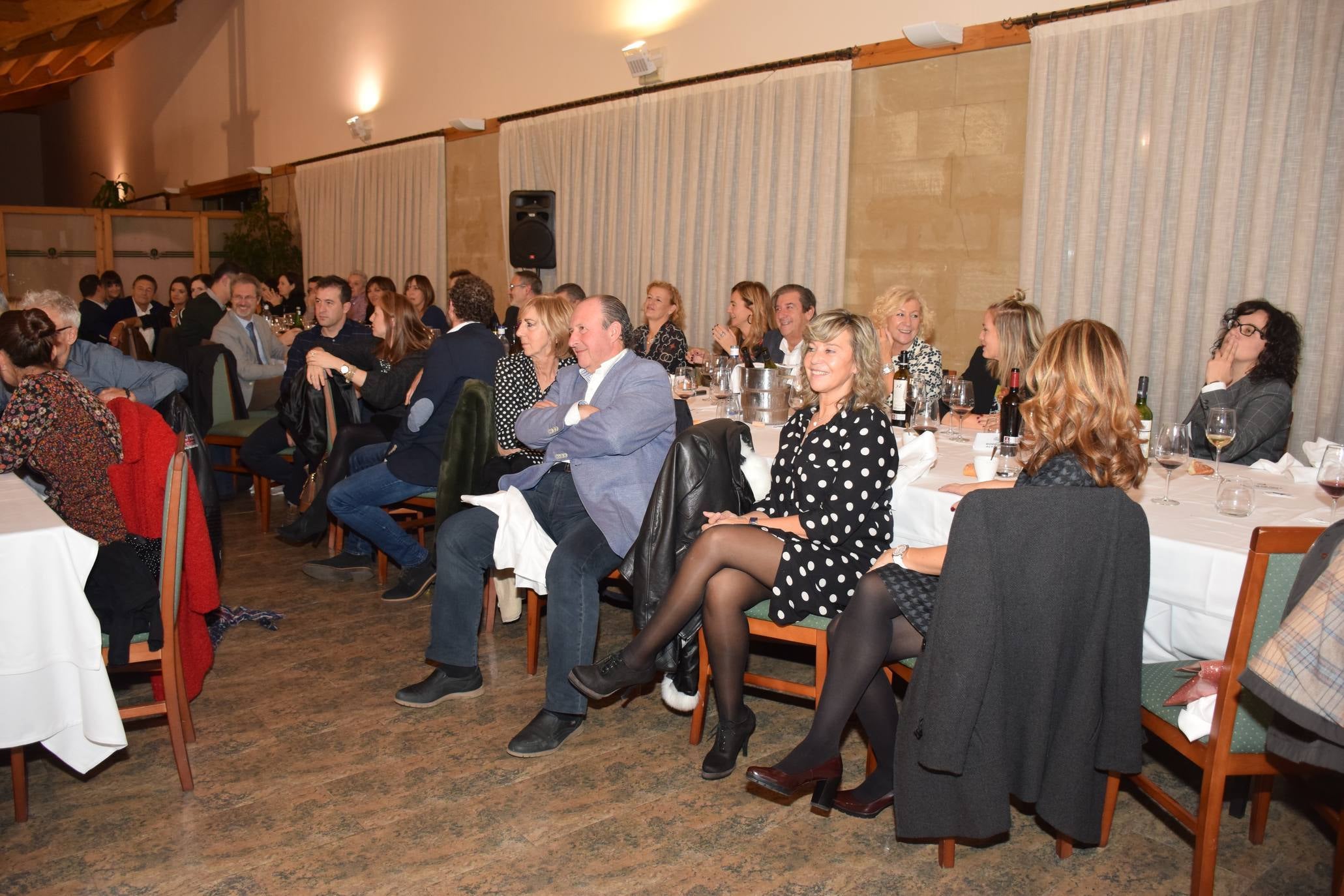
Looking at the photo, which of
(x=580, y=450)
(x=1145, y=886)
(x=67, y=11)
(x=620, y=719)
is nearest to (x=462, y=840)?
(x=620, y=719)

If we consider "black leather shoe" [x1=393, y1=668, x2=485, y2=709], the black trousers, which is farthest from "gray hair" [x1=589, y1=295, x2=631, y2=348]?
the black trousers

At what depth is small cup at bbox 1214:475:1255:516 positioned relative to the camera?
266 centimetres

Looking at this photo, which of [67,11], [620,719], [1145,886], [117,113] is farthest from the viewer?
[117,113]

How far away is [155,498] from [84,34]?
44.9 feet

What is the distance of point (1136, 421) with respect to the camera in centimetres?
241

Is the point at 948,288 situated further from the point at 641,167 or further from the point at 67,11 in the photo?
the point at 67,11

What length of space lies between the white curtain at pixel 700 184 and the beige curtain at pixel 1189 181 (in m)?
1.51

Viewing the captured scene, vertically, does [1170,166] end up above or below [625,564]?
above

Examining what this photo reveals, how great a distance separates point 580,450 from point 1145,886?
6.50 feet

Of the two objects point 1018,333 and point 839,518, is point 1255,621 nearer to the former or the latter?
point 839,518

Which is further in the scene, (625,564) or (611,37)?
(611,37)

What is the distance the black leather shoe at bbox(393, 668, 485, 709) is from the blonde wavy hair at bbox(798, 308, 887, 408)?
5.16ft

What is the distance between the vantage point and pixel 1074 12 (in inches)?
211

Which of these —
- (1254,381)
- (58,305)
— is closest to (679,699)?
(1254,381)
